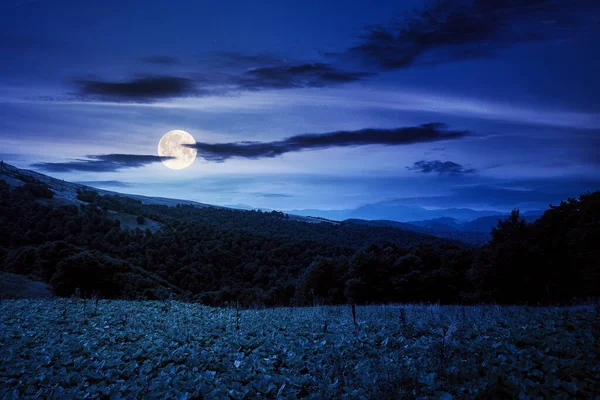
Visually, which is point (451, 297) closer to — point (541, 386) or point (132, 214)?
point (541, 386)

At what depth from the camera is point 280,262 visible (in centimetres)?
8144

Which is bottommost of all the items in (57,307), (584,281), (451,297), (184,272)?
(184,272)

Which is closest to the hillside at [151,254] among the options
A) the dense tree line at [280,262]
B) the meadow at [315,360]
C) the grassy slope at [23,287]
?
the dense tree line at [280,262]

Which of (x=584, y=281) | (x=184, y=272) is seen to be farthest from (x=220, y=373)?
(x=184, y=272)

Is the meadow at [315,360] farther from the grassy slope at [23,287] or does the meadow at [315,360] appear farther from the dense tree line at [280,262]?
the grassy slope at [23,287]

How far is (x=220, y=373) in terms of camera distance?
30.0ft

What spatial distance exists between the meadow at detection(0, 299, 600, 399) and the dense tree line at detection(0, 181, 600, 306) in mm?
21261

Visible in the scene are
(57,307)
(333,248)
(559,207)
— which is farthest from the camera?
(333,248)

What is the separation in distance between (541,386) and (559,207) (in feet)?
141

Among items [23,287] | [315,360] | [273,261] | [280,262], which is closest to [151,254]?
[273,261]

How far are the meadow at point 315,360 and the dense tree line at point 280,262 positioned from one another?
21.3 metres

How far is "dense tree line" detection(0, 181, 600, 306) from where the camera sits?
3922 cm

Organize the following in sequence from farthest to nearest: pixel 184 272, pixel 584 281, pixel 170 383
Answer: pixel 184 272, pixel 584 281, pixel 170 383

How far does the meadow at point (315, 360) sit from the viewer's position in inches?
291
